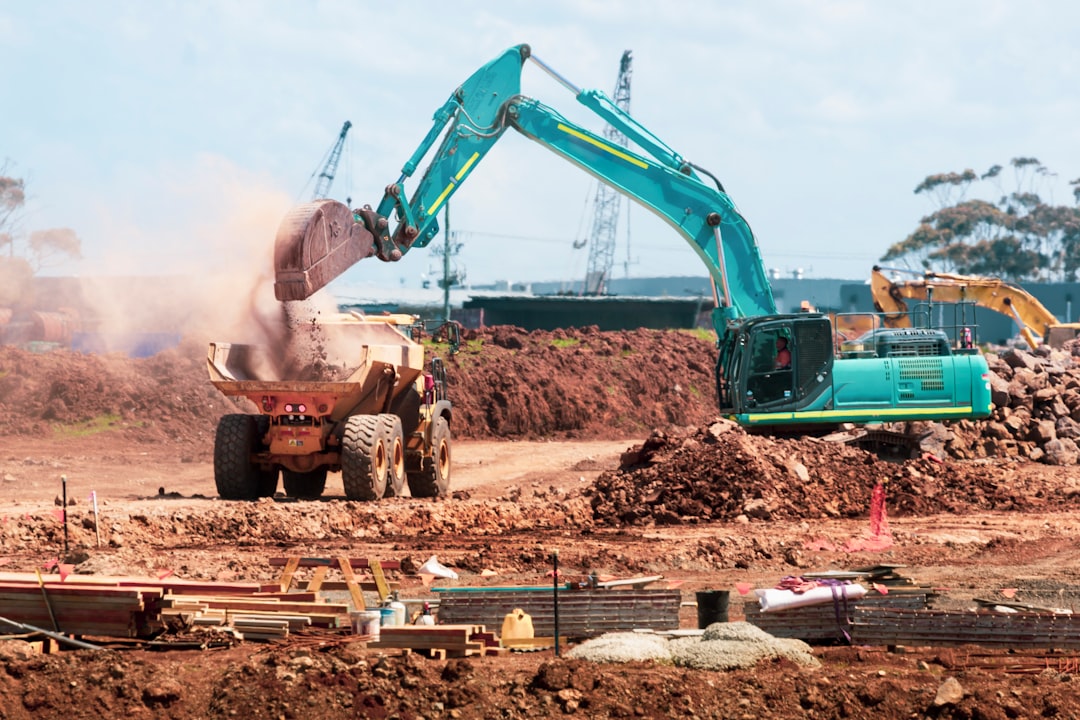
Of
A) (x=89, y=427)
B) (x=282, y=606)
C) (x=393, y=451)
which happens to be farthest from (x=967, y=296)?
(x=282, y=606)

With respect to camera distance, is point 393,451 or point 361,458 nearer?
point 361,458

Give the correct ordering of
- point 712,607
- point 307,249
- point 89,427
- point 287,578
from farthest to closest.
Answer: point 89,427
point 307,249
point 287,578
point 712,607

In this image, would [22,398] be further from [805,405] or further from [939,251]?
[939,251]

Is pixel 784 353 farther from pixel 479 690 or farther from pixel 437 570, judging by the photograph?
pixel 479 690

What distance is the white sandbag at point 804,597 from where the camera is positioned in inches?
383

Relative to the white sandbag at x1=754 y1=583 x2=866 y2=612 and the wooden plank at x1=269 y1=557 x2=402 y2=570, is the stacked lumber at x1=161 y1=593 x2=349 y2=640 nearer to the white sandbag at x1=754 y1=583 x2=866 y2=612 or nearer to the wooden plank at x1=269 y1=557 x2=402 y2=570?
the wooden plank at x1=269 y1=557 x2=402 y2=570

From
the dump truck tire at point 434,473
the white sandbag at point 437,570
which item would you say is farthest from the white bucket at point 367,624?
the dump truck tire at point 434,473

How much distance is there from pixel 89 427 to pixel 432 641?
74.1 feet

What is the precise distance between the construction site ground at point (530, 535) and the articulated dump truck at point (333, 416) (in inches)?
24.6

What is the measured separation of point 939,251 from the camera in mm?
96312

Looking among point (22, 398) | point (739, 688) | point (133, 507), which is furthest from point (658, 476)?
point (22, 398)

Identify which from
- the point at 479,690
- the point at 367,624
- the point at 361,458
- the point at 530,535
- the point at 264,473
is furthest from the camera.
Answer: the point at 264,473

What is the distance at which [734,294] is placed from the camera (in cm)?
2034

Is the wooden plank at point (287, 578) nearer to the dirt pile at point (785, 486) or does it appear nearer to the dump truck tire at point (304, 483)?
the dirt pile at point (785, 486)
